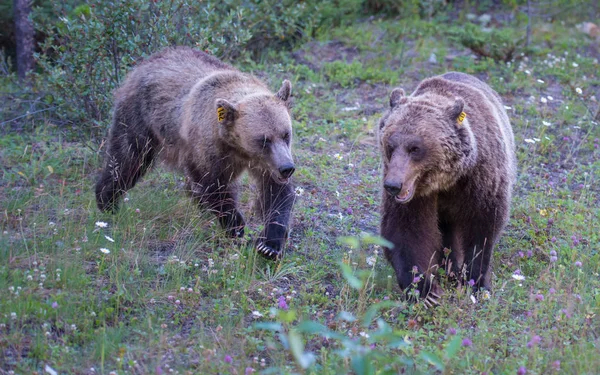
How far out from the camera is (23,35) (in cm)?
873

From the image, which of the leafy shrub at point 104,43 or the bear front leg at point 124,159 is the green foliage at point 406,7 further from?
the bear front leg at point 124,159

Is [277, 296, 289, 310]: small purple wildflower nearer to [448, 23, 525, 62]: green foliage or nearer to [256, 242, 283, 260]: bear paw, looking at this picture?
[256, 242, 283, 260]: bear paw

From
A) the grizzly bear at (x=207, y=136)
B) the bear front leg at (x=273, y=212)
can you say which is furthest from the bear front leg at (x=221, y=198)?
the bear front leg at (x=273, y=212)

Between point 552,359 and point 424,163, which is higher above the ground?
point 424,163

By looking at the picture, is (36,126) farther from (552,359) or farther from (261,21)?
(552,359)

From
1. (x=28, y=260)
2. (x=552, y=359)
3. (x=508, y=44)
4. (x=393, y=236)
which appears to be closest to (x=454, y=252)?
(x=393, y=236)

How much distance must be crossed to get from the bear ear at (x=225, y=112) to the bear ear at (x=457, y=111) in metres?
1.58

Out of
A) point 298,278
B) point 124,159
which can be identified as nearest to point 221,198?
point 298,278

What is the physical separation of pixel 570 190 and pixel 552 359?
3.27 meters

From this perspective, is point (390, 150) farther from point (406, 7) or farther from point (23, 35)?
point (406, 7)

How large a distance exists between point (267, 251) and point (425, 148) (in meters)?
1.33

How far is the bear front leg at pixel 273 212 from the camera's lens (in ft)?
16.8

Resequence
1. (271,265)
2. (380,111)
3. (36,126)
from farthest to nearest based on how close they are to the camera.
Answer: (380,111) < (36,126) < (271,265)

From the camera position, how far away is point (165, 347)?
148 inches
